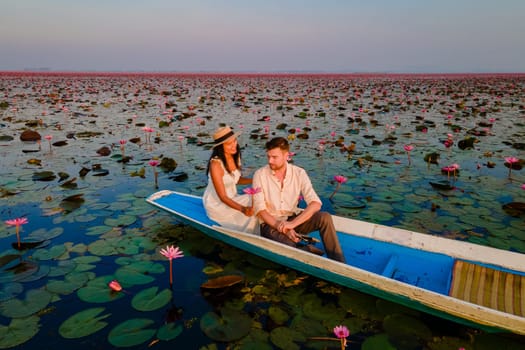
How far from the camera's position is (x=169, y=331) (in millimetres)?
2531

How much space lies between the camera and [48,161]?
692cm

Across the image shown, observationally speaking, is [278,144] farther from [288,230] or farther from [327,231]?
[327,231]

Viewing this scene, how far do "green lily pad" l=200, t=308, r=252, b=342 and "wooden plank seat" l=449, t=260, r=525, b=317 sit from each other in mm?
1696

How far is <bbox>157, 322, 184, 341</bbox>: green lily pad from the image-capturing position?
2.48 metres

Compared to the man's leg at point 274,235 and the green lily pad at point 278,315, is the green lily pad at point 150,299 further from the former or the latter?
the man's leg at point 274,235

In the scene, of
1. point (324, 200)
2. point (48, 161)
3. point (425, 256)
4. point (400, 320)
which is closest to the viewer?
point (400, 320)

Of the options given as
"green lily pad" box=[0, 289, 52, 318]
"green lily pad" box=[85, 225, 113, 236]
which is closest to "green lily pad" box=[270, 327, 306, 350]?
"green lily pad" box=[0, 289, 52, 318]

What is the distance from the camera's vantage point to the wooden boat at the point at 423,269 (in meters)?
2.36

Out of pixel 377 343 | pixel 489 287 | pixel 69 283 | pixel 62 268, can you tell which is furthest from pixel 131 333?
pixel 489 287

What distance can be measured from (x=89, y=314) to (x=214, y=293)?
99 cm

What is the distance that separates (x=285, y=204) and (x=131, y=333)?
179 cm

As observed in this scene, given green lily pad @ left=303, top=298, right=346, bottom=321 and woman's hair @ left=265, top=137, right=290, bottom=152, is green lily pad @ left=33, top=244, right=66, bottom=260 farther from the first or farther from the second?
green lily pad @ left=303, top=298, right=346, bottom=321

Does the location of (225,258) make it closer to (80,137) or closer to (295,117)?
(80,137)

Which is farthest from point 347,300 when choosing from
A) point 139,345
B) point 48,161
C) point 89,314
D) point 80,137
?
point 80,137
